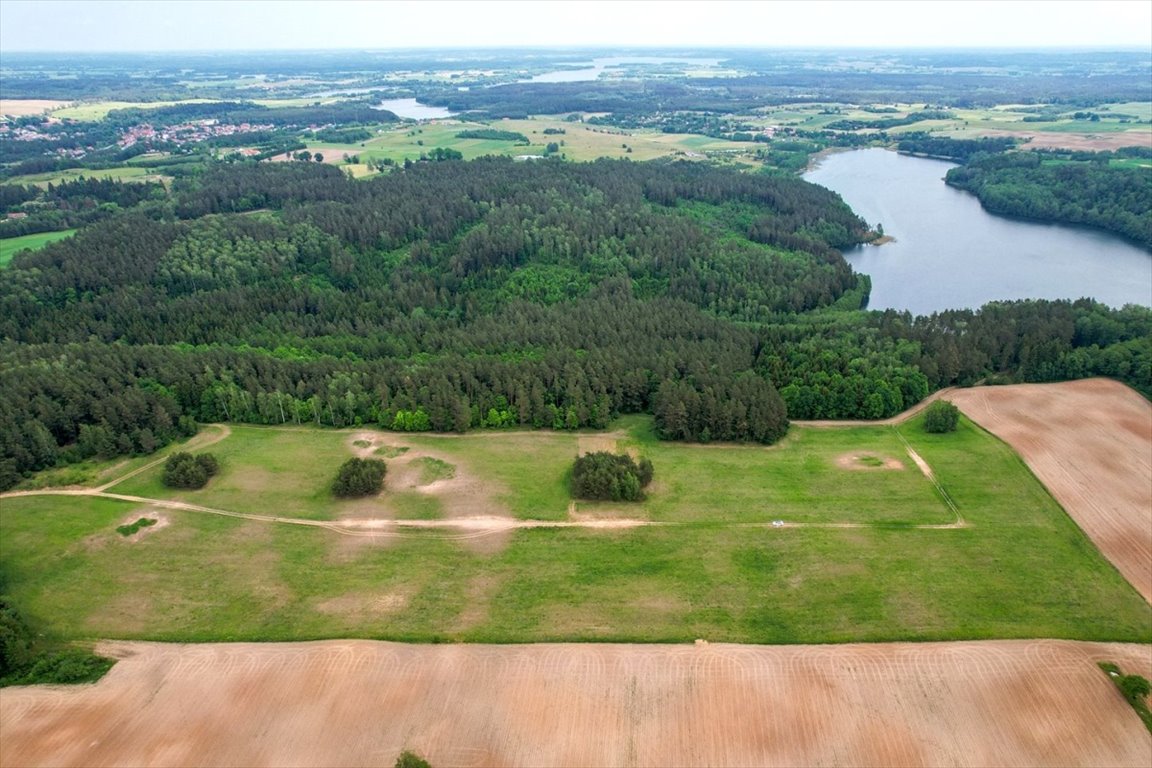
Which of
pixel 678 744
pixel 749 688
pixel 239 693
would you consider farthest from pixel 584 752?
pixel 239 693

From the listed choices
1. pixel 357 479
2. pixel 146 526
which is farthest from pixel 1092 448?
pixel 146 526

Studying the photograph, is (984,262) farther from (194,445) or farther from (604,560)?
(194,445)

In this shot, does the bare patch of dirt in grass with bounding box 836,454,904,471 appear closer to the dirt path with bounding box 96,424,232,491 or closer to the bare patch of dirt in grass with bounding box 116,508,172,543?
the bare patch of dirt in grass with bounding box 116,508,172,543

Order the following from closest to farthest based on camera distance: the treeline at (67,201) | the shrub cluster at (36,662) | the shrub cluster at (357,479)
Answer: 1. the shrub cluster at (36,662)
2. the shrub cluster at (357,479)
3. the treeline at (67,201)

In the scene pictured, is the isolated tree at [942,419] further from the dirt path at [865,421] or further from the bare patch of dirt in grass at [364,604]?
the bare patch of dirt in grass at [364,604]

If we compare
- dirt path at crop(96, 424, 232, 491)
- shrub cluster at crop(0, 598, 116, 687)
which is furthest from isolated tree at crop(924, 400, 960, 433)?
dirt path at crop(96, 424, 232, 491)

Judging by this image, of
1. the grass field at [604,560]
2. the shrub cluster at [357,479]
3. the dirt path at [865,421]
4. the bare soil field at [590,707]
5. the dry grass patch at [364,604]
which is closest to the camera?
the bare soil field at [590,707]

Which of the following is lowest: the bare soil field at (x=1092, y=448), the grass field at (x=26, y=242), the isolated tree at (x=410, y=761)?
the isolated tree at (x=410, y=761)

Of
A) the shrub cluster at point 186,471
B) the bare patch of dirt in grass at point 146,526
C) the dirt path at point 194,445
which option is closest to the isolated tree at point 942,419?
the shrub cluster at point 186,471
